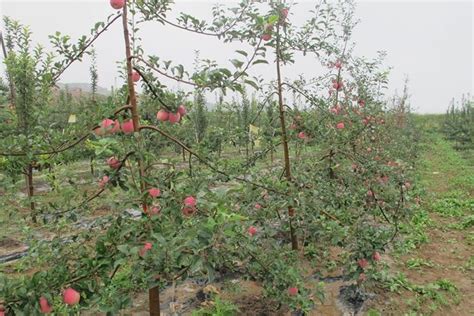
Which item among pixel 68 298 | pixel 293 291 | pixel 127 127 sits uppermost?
pixel 127 127

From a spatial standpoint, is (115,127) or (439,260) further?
(439,260)

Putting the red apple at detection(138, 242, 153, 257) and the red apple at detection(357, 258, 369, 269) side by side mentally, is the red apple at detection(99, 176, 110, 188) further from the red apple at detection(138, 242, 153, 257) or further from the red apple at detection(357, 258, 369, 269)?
the red apple at detection(357, 258, 369, 269)

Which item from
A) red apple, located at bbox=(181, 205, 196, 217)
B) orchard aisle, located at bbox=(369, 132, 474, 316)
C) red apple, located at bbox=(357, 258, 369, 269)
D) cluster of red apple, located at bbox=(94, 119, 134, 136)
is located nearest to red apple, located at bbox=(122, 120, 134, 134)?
cluster of red apple, located at bbox=(94, 119, 134, 136)

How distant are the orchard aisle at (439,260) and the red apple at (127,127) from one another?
221 centimetres

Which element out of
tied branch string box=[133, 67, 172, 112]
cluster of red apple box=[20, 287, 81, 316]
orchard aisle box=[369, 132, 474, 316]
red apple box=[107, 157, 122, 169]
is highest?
tied branch string box=[133, 67, 172, 112]

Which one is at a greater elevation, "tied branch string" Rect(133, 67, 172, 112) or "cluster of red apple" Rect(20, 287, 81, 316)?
"tied branch string" Rect(133, 67, 172, 112)

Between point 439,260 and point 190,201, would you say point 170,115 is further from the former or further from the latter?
point 439,260

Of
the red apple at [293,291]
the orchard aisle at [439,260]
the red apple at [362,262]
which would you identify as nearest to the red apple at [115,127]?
the red apple at [293,291]

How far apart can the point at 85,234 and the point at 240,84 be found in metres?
0.99

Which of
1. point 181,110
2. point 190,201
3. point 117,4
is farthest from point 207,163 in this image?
point 117,4

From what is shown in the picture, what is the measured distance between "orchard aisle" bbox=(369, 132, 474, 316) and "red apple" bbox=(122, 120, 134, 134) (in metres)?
2.21

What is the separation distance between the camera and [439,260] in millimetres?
3906

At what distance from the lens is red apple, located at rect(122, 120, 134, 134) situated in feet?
5.48

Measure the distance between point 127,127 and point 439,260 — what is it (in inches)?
140
